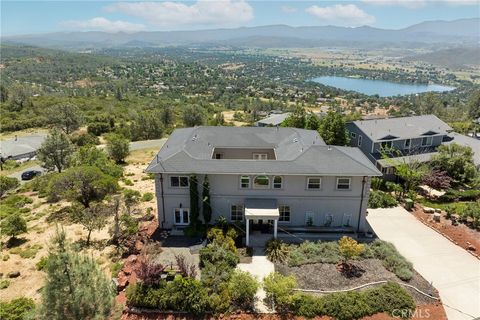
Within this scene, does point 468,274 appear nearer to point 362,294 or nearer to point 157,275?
point 362,294

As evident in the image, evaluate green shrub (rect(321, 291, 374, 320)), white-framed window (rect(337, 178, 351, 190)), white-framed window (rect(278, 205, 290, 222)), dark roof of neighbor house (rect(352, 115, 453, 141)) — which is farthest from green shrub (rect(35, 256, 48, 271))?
dark roof of neighbor house (rect(352, 115, 453, 141))

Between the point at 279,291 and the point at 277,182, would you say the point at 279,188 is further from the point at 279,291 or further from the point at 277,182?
the point at 279,291

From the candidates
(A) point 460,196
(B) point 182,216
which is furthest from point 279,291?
(A) point 460,196

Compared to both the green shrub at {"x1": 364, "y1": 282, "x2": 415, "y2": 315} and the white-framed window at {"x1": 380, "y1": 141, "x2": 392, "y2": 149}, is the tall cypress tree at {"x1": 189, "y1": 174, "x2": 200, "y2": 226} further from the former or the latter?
the white-framed window at {"x1": 380, "y1": 141, "x2": 392, "y2": 149}

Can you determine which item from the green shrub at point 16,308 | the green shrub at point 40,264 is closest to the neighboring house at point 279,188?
the green shrub at point 40,264

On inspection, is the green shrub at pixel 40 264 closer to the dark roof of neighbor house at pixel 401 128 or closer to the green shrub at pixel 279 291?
the green shrub at pixel 279 291

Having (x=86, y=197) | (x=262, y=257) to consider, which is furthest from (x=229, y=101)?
(x=262, y=257)
